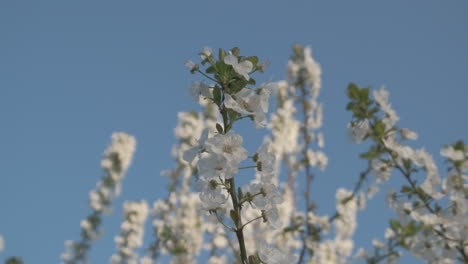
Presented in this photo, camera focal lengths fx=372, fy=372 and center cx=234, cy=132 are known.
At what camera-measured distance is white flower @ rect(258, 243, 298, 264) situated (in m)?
1.43

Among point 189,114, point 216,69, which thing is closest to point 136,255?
point 189,114

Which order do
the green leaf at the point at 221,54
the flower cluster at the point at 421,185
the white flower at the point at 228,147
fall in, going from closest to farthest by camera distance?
the white flower at the point at 228,147 → the green leaf at the point at 221,54 → the flower cluster at the point at 421,185

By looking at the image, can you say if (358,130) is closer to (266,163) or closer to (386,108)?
(386,108)

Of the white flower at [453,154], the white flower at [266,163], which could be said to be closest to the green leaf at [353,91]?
the white flower at [453,154]

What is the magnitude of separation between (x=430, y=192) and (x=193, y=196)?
9.50 meters

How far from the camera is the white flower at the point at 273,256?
1433 millimetres

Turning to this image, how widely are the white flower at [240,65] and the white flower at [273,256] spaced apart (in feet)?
2.34

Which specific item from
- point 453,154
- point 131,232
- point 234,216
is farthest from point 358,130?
point 131,232

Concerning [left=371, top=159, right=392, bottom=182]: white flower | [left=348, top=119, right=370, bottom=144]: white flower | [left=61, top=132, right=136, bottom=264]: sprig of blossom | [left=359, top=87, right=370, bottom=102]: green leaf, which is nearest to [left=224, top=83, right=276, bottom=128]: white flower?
[left=348, top=119, right=370, bottom=144]: white flower

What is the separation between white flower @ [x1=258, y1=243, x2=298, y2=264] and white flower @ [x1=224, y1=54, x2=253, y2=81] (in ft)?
2.34

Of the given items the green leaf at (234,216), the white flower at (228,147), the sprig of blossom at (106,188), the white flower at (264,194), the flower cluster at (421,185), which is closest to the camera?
the green leaf at (234,216)

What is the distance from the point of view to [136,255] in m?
12.6

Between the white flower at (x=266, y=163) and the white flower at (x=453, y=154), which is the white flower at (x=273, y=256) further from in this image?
the white flower at (x=453, y=154)

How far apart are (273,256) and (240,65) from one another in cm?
81
